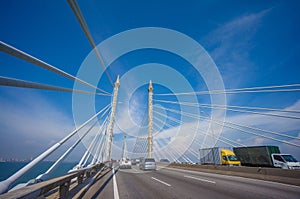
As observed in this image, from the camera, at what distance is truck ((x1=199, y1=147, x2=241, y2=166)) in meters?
21.7

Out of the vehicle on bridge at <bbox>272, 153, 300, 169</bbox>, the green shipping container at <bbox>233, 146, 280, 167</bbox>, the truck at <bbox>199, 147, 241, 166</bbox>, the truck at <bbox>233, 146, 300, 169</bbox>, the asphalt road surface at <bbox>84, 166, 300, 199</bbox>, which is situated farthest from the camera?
the truck at <bbox>199, 147, 241, 166</bbox>

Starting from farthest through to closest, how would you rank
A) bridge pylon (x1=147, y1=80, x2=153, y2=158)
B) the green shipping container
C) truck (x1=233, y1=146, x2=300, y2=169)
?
bridge pylon (x1=147, y1=80, x2=153, y2=158), the green shipping container, truck (x1=233, y1=146, x2=300, y2=169)

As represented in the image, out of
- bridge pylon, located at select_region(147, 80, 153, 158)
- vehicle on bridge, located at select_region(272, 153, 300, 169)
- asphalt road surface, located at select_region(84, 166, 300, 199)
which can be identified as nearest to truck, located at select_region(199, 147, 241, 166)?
vehicle on bridge, located at select_region(272, 153, 300, 169)

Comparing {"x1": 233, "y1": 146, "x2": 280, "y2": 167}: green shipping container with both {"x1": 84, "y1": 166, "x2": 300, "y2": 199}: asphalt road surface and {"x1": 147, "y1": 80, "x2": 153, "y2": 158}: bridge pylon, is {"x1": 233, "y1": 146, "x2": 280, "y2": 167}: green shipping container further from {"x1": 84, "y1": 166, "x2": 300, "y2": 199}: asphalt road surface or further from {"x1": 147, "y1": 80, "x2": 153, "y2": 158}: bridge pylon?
{"x1": 147, "y1": 80, "x2": 153, "y2": 158}: bridge pylon

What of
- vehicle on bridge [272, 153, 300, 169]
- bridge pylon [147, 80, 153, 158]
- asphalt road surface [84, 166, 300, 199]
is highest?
bridge pylon [147, 80, 153, 158]

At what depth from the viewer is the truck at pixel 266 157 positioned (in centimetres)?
1627

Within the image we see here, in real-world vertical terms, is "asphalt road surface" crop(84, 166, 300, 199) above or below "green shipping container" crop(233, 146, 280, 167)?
below

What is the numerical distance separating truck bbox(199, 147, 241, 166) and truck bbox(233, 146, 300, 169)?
1124mm

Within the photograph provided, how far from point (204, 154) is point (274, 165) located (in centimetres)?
1036

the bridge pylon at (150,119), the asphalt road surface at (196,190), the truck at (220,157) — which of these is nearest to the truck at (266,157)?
the truck at (220,157)

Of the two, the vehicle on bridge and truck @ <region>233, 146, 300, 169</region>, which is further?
truck @ <region>233, 146, 300, 169</region>

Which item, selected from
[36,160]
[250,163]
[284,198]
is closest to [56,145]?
[36,160]

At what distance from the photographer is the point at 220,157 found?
73.7 ft

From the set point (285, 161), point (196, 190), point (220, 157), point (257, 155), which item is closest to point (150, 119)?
point (220, 157)
